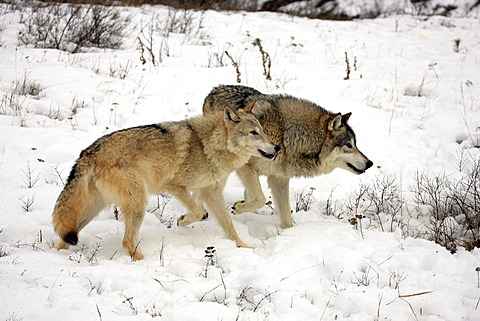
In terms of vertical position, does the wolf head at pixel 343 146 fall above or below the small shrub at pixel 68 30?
below

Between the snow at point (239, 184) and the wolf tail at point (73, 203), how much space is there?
0.24 metres

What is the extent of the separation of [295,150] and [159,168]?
6.14ft

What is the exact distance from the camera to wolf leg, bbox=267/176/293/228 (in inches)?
219

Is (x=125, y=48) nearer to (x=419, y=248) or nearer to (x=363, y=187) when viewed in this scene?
(x=363, y=187)

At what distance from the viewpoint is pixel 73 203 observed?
427 cm

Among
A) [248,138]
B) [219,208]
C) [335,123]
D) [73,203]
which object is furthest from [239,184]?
[73,203]

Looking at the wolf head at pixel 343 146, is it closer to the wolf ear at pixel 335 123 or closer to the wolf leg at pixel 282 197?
the wolf ear at pixel 335 123

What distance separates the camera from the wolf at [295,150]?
559 centimetres

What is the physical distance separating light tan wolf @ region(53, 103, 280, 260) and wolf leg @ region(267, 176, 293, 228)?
0.79 metres

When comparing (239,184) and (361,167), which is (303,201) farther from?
(239,184)

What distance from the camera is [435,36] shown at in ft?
44.2

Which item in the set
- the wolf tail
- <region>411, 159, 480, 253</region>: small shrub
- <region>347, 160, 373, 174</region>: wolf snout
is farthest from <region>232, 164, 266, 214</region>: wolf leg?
<region>411, 159, 480, 253</region>: small shrub

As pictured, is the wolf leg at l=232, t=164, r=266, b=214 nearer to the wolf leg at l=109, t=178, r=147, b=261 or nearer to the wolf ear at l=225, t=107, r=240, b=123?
the wolf ear at l=225, t=107, r=240, b=123

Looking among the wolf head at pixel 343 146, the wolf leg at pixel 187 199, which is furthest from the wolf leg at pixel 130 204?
the wolf head at pixel 343 146
